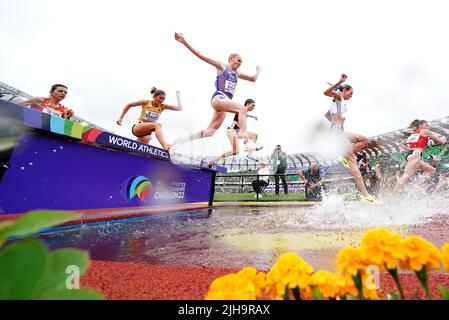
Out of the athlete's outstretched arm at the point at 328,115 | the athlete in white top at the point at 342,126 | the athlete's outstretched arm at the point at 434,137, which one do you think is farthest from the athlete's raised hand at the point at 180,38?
the athlete's outstretched arm at the point at 434,137

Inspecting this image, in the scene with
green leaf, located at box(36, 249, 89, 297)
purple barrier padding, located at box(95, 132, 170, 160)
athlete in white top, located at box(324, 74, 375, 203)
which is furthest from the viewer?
athlete in white top, located at box(324, 74, 375, 203)

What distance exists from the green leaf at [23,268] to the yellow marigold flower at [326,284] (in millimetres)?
644

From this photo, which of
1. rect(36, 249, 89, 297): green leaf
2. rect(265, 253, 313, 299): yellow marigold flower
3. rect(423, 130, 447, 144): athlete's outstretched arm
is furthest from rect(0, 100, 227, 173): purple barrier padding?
rect(423, 130, 447, 144): athlete's outstretched arm

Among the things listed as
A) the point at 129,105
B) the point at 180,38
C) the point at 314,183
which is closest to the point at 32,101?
the point at 129,105

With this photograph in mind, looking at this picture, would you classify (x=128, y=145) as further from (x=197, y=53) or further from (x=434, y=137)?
(x=434, y=137)

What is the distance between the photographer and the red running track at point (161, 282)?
1.32 metres

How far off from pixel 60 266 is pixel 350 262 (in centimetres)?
70

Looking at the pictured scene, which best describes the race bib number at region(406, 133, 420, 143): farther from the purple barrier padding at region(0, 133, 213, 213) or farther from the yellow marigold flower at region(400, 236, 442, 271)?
the yellow marigold flower at region(400, 236, 442, 271)

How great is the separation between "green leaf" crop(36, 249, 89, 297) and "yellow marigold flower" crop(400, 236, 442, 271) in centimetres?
75

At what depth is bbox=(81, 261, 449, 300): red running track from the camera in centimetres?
132

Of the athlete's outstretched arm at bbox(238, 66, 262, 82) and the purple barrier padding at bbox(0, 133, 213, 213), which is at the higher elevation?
the athlete's outstretched arm at bbox(238, 66, 262, 82)

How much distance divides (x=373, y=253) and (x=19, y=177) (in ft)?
10.6
